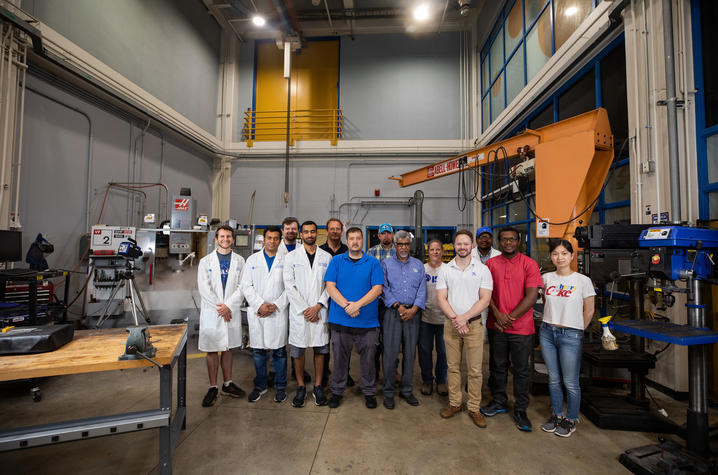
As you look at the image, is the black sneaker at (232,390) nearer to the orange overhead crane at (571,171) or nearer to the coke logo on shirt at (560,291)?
the coke logo on shirt at (560,291)

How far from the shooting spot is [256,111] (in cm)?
860

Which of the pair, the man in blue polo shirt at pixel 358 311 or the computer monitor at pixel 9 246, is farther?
the computer monitor at pixel 9 246

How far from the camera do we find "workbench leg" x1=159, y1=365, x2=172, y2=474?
168cm

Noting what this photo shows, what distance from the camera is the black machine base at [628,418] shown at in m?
2.43

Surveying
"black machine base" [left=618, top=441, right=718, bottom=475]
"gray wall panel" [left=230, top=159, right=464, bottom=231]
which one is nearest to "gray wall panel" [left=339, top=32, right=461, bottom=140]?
"gray wall panel" [left=230, top=159, right=464, bottom=231]

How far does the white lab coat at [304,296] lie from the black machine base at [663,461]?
2327mm

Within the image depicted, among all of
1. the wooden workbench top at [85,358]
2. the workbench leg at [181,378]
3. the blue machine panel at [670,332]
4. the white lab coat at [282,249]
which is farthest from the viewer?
the white lab coat at [282,249]

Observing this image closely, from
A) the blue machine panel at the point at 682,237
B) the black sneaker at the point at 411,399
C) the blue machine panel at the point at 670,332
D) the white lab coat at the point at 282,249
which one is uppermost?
the blue machine panel at the point at 682,237

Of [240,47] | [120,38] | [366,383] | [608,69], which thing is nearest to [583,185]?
[608,69]

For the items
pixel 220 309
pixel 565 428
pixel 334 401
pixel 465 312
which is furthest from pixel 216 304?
pixel 565 428

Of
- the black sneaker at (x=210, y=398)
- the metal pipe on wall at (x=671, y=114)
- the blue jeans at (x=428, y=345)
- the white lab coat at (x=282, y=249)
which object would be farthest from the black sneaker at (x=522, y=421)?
the black sneaker at (x=210, y=398)

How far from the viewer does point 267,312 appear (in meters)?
2.83

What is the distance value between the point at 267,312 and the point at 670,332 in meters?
2.95

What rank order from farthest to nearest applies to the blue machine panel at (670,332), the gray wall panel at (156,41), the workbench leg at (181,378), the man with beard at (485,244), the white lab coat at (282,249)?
1. the gray wall panel at (156,41)
2. the man with beard at (485,244)
3. the white lab coat at (282,249)
4. the workbench leg at (181,378)
5. the blue machine panel at (670,332)
